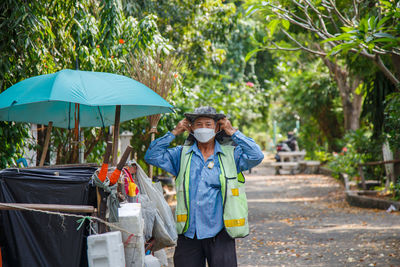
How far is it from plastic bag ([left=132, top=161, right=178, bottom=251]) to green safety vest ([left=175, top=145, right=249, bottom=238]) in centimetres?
34

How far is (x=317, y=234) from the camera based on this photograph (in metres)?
9.66

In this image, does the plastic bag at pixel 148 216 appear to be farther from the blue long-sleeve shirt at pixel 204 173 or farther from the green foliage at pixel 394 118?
the green foliage at pixel 394 118

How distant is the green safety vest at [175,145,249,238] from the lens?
4250 millimetres

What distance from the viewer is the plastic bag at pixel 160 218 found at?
15.4ft

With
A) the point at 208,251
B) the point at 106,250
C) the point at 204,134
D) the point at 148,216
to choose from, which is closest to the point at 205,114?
the point at 204,134

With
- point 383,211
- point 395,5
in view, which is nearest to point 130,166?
point 395,5

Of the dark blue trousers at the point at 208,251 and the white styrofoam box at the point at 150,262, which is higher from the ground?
the dark blue trousers at the point at 208,251

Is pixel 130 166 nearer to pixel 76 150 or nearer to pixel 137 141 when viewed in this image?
pixel 76 150

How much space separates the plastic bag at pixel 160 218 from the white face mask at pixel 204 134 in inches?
28.9

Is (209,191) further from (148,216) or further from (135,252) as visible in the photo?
(135,252)

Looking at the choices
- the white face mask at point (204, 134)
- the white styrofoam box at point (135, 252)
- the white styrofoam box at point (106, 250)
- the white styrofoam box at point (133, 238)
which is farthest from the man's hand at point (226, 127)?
the white styrofoam box at point (106, 250)

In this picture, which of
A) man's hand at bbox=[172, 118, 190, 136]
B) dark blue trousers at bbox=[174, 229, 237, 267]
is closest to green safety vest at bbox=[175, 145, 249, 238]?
dark blue trousers at bbox=[174, 229, 237, 267]

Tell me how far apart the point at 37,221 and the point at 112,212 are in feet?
2.08

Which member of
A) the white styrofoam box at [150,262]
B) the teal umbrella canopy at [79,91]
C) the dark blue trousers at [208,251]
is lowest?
the white styrofoam box at [150,262]
